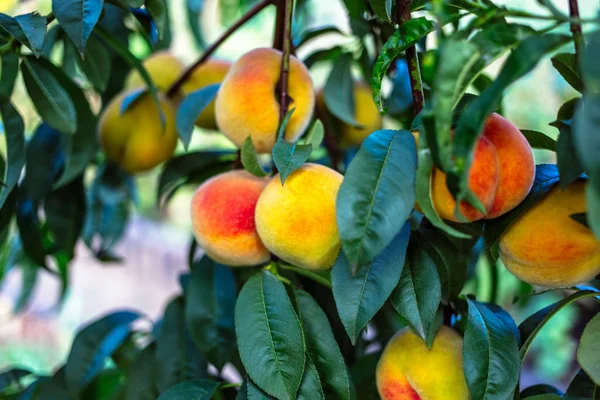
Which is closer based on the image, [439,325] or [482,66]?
[482,66]

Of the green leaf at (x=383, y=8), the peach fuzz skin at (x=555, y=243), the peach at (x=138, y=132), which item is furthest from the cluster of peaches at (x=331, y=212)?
the peach at (x=138, y=132)

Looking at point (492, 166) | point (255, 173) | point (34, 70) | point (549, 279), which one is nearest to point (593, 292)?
point (549, 279)

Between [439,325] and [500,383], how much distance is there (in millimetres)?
74

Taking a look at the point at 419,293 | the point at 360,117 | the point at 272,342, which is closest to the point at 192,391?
the point at 272,342

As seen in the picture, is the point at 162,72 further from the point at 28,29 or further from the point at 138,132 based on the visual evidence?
the point at 28,29

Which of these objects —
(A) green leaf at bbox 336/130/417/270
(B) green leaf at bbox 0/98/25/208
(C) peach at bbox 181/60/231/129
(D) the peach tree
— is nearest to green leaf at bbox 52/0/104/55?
(D) the peach tree

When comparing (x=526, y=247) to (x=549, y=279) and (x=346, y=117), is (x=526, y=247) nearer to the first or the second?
(x=549, y=279)

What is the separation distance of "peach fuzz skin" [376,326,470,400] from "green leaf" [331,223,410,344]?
0.30ft

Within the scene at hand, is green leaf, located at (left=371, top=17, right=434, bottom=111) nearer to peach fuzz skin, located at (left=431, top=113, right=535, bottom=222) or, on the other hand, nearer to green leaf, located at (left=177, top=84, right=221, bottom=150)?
peach fuzz skin, located at (left=431, top=113, right=535, bottom=222)

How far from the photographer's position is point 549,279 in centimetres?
47

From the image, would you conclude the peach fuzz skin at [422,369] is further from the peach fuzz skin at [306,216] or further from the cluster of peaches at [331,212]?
the peach fuzz skin at [306,216]

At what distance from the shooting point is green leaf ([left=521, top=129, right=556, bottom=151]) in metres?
0.49

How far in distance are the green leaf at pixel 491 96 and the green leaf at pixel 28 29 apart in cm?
32

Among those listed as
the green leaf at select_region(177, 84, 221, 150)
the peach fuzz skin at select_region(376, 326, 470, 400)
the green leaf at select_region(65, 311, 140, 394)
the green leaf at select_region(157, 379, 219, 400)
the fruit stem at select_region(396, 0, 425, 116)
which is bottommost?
the green leaf at select_region(65, 311, 140, 394)
